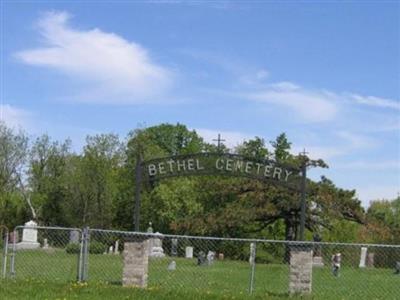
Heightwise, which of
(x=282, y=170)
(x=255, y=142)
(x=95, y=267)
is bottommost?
(x=95, y=267)

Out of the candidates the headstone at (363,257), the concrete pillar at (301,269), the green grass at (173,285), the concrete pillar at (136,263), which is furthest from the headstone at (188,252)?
the concrete pillar at (301,269)

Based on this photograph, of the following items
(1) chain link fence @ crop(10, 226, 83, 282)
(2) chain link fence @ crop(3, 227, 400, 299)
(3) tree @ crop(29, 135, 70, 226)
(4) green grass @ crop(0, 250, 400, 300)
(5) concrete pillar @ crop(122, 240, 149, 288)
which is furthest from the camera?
(3) tree @ crop(29, 135, 70, 226)

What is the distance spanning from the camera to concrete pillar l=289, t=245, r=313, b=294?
15.6m

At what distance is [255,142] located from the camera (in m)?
60.0

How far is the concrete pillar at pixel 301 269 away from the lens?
15.6 m

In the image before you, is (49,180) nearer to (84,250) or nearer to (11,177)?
(11,177)

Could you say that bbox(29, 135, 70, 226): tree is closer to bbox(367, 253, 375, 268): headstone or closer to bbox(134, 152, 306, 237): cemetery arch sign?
bbox(367, 253, 375, 268): headstone

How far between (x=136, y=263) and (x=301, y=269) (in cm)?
352

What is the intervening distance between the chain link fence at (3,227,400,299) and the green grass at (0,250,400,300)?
0.10ft

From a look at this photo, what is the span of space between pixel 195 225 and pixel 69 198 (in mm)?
24577

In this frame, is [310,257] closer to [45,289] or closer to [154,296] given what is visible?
[154,296]

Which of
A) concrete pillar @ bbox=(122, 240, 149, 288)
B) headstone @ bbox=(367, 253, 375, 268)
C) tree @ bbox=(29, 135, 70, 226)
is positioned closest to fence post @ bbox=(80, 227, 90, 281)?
concrete pillar @ bbox=(122, 240, 149, 288)

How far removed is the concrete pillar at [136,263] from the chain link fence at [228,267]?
0.49 feet

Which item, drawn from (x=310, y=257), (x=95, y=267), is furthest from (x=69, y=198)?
(x=310, y=257)
